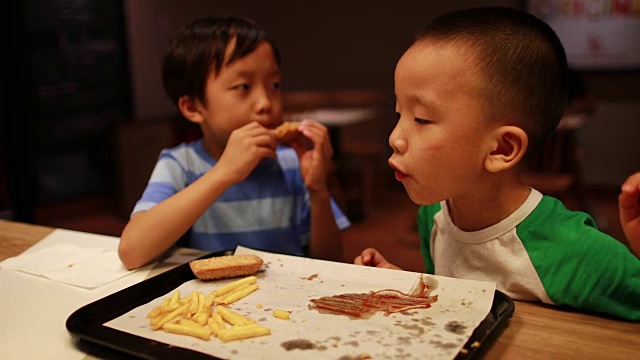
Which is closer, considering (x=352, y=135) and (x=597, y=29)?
(x=597, y=29)

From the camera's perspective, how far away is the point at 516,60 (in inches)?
38.9

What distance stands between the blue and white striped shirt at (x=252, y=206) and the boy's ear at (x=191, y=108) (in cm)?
9

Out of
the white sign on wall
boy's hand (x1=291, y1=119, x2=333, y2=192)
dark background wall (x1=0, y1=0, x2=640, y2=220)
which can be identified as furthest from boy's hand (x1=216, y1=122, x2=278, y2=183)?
the white sign on wall

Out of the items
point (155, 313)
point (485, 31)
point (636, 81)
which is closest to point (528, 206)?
point (485, 31)

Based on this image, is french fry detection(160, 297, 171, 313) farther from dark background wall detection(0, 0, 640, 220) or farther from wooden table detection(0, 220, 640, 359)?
dark background wall detection(0, 0, 640, 220)

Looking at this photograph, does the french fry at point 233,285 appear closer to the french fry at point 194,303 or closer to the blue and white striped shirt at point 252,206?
the french fry at point 194,303

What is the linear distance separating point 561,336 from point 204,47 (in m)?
1.06

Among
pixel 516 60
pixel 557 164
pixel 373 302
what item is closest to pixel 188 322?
pixel 373 302

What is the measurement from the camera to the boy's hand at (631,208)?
0.93m

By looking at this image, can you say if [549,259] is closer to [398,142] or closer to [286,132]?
[398,142]

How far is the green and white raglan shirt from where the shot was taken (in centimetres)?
92

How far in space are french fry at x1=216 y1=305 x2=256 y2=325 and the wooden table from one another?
330 mm

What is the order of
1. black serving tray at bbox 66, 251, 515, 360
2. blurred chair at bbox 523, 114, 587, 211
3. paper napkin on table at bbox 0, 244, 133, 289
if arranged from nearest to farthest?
black serving tray at bbox 66, 251, 515, 360 < paper napkin on table at bbox 0, 244, 133, 289 < blurred chair at bbox 523, 114, 587, 211

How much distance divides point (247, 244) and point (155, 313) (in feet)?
2.20
